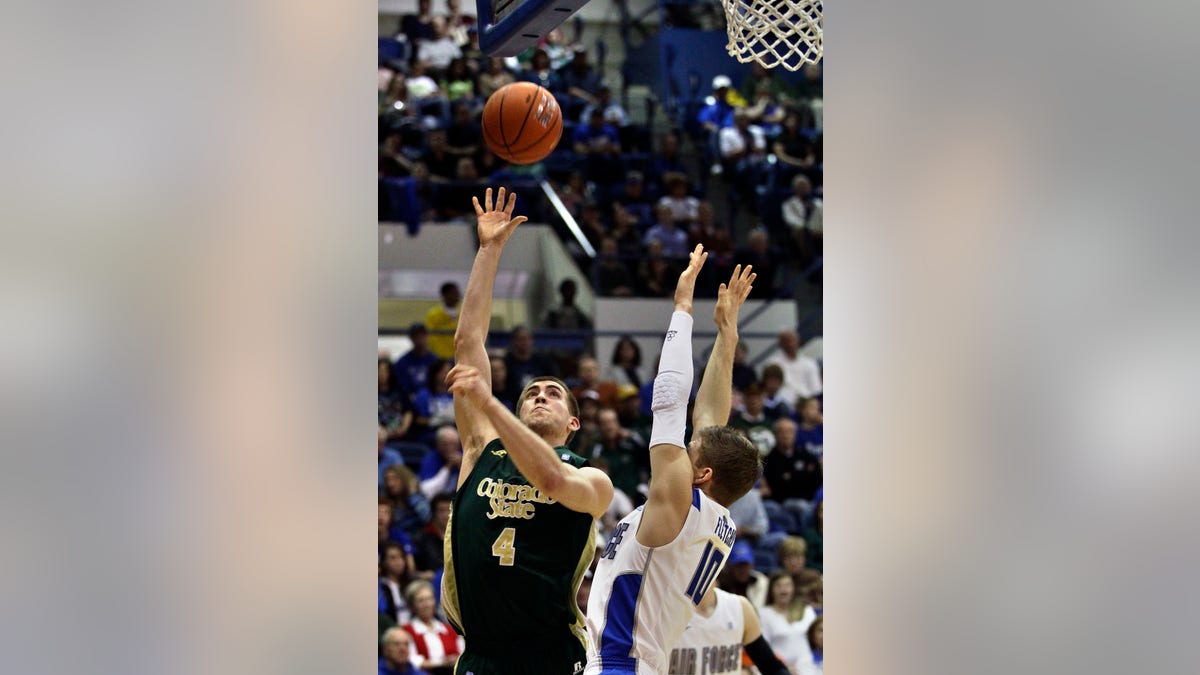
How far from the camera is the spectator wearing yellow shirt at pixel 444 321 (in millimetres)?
10570

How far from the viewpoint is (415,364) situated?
994 cm

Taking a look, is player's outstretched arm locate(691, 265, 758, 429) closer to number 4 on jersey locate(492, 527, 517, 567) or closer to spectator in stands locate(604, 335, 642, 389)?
number 4 on jersey locate(492, 527, 517, 567)

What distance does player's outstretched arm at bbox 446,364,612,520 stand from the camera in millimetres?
3502

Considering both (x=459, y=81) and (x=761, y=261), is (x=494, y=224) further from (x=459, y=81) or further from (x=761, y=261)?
(x=459, y=81)

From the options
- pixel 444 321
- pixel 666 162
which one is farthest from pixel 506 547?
pixel 666 162

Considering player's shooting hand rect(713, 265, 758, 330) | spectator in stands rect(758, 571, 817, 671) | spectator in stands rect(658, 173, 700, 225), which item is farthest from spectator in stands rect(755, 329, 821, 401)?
player's shooting hand rect(713, 265, 758, 330)

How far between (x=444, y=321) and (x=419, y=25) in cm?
445
